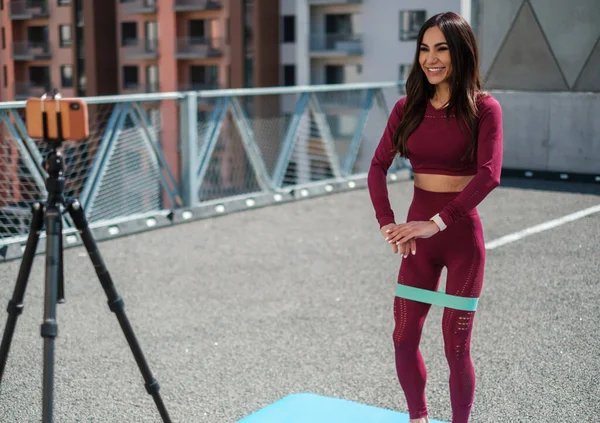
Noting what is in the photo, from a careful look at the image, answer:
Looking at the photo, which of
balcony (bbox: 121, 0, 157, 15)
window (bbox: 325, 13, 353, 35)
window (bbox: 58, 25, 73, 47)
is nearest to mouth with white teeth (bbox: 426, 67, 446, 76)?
window (bbox: 325, 13, 353, 35)

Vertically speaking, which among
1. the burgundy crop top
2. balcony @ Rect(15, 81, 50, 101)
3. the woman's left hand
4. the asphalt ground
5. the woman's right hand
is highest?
the burgundy crop top

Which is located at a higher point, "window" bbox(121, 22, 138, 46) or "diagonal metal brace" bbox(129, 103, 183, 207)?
"window" bbox(121, 22, 138, 46)

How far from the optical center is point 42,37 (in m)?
58.4

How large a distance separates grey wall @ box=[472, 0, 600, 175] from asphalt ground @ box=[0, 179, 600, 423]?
9.61 feet

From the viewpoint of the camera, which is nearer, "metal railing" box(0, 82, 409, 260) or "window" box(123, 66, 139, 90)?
"metal railing" box(0, 82, 409, 260)

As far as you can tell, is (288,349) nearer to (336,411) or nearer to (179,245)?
(336,411)

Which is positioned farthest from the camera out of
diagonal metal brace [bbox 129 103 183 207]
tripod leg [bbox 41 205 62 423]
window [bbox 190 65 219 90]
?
window [bbox 190 65 219 90]

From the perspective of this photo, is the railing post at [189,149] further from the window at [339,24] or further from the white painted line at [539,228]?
the window at [339,24]

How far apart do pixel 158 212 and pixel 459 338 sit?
5294mm

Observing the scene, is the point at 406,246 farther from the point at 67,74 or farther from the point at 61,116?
the point at 67,74

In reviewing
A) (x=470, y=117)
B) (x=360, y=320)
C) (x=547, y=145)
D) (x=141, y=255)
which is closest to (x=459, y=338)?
(x=470, y=117)

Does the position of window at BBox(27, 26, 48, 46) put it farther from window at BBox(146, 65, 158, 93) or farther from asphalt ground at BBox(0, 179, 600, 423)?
asphalt ground at BBox(0, 179, 600, 423)

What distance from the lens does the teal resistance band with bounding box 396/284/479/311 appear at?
3113 mm

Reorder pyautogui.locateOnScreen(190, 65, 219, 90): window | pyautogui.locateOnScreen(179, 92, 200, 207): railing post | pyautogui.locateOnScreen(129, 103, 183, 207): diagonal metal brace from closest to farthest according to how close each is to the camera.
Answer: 1. pyautogui.locateOnScreen(129, 103, 183, 207): diagonal metal brace
2. pyautogui.locateOnScreen(179, 92, 200, 207): railing post
3. pyautogui.locateOnScreen(190, 65, 219, 90): window
